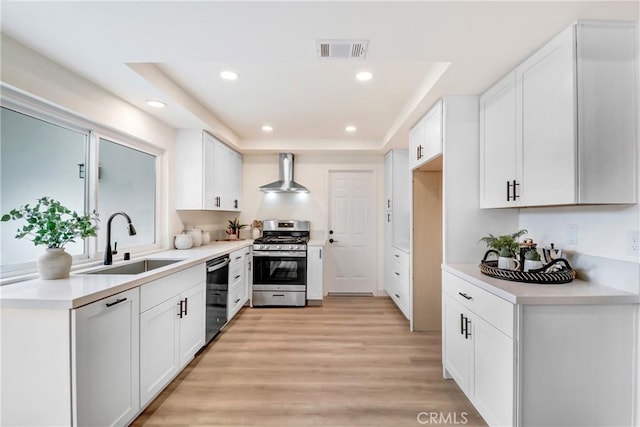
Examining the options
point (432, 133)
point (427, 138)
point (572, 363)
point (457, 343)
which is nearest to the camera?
point (572, 363)

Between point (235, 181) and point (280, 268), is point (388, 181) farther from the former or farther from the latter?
point (235, 181)

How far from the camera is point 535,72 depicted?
68.4 inches

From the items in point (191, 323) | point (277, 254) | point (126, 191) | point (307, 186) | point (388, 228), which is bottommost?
point (191, 323)

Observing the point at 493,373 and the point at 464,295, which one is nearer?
the point at 493,373

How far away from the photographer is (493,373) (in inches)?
64.1

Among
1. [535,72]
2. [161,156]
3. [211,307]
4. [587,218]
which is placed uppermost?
[535,72]

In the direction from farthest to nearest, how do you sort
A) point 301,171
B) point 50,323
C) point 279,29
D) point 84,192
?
point 301,171 < point 84,192 < point 279,29 < point 50,323

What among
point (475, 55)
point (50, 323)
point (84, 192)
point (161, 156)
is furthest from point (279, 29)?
point (161, 156)

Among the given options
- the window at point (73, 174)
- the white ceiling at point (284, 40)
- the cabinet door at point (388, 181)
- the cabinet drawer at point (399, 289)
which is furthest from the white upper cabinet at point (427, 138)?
the window at point (73, 174)

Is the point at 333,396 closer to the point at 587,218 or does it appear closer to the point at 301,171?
the point at 587,218

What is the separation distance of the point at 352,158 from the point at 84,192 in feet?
11.7

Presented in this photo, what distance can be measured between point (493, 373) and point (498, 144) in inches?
59.1

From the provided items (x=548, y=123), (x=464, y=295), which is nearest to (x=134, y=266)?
(x=464, y=295)

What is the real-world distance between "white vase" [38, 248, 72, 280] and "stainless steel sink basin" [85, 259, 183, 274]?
299 millimetres
